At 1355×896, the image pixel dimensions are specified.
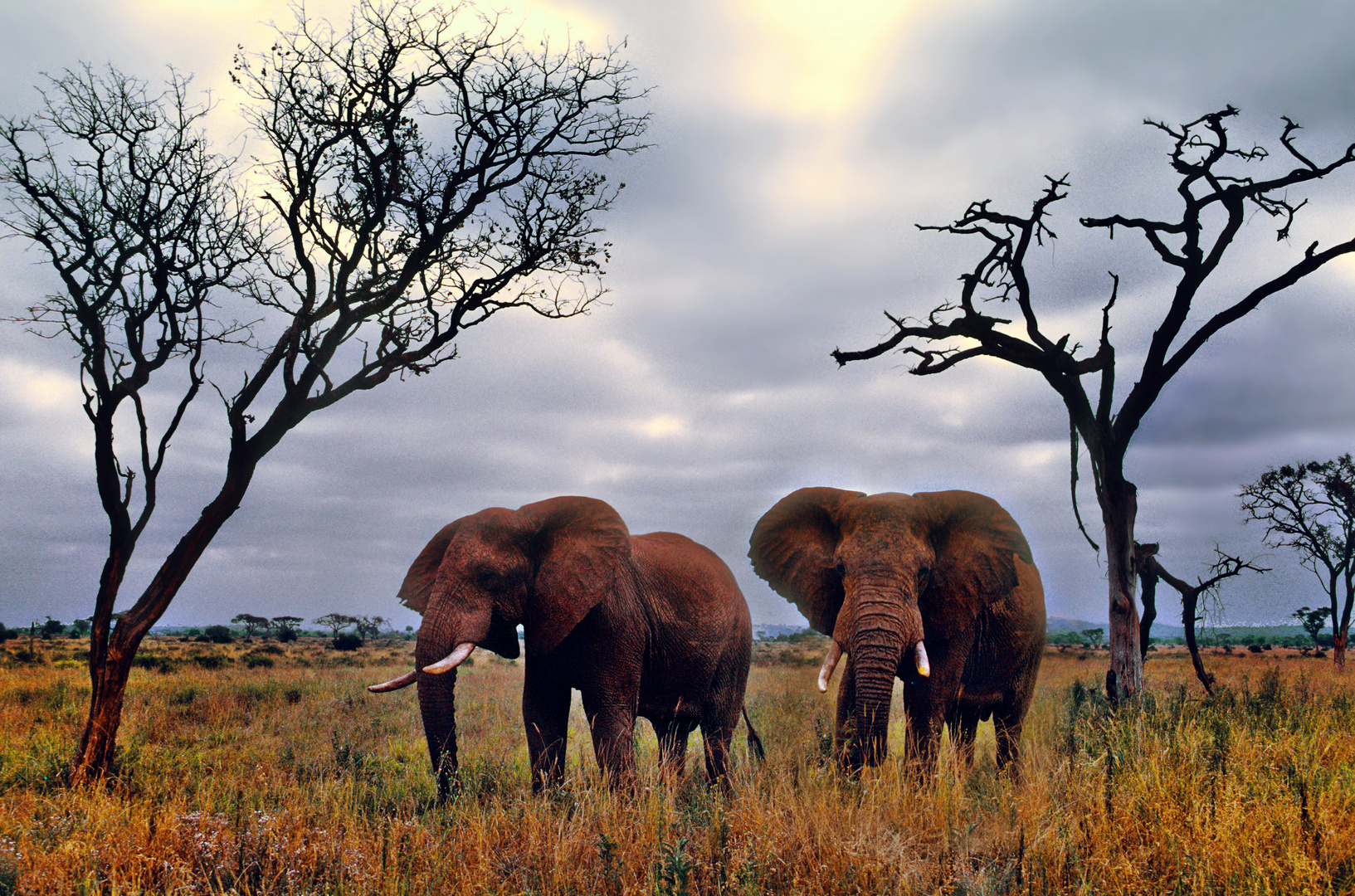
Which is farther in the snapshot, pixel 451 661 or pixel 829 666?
pixel 829 666

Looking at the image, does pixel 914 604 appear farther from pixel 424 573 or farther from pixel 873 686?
pixel 424 573

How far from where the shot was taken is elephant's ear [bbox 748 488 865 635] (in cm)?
1084

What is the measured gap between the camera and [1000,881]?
20.1ft

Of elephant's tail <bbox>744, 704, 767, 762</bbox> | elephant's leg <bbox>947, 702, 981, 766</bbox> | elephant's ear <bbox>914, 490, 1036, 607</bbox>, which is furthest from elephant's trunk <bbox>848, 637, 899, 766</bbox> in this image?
elephant's tail <bbox>744, 704, 767, 762</bbox>

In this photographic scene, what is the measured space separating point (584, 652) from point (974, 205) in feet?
27.8

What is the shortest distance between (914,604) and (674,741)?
155 inches

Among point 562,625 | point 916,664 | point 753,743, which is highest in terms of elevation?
point 562,625

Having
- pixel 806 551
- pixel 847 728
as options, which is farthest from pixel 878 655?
pixel 806 551

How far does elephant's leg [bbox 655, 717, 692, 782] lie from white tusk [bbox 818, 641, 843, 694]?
6.37 feet

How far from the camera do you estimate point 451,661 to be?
8.88 metres

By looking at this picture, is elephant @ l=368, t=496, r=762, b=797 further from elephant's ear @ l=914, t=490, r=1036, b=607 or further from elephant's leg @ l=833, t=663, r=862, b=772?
elephant's ear @ l=914, t=490, r=1036, b=607

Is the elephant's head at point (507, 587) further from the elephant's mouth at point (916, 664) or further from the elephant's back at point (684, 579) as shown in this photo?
the elephant's mouth at point (916, 664)

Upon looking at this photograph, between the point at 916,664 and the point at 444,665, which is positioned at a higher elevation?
the point at 916,664

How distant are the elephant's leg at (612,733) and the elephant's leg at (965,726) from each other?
379 centimetres
